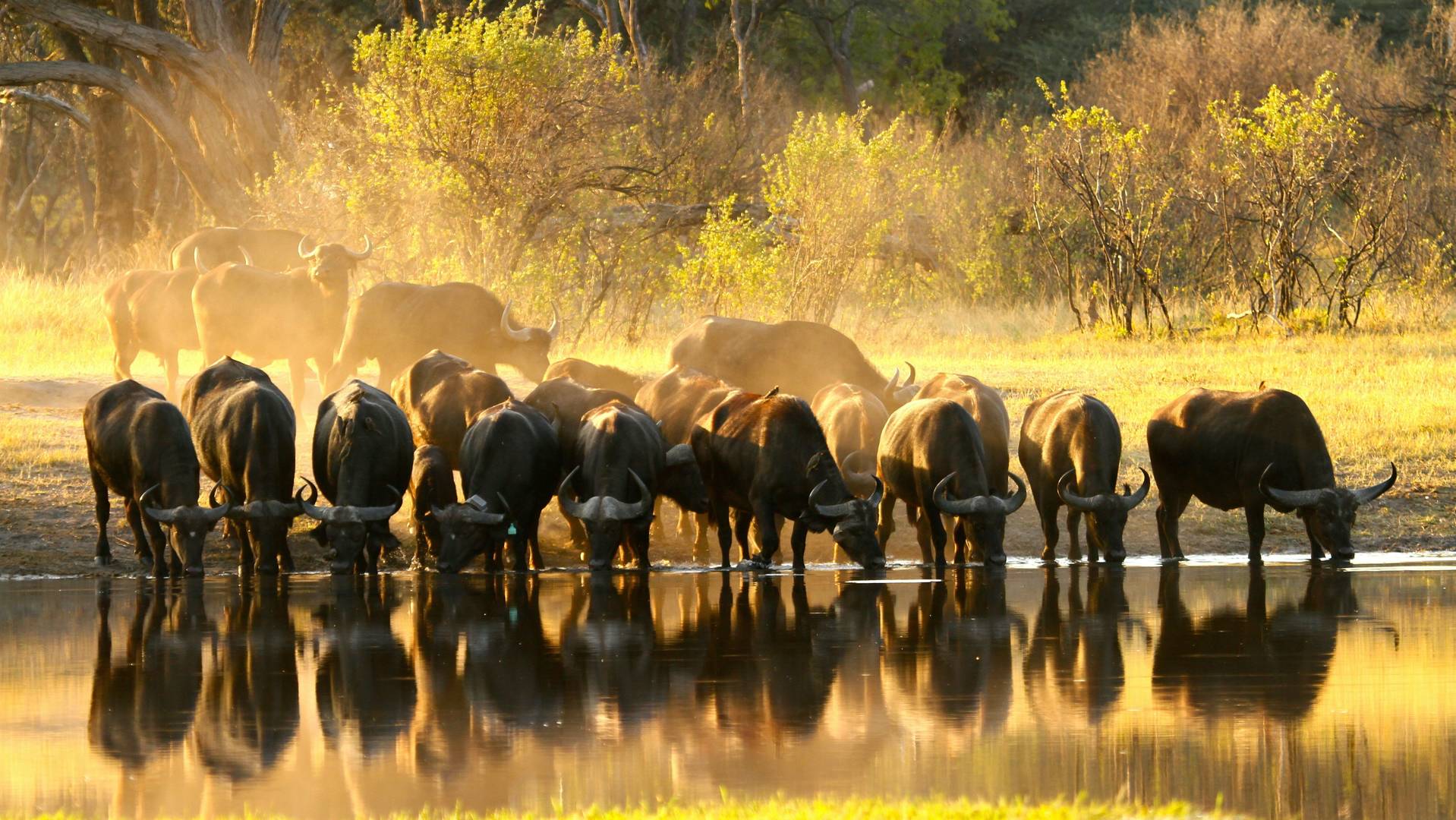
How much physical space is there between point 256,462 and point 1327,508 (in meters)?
8.23

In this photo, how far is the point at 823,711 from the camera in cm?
883

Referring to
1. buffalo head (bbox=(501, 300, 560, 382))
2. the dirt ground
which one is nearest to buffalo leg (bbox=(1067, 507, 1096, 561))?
the dirt ground

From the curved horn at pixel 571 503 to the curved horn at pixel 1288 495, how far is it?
521 centimetres

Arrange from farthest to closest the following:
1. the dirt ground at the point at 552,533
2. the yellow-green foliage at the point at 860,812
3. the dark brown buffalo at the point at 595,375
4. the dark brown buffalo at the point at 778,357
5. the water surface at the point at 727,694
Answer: the dark brown buffalo at the point at 778,357, the dark brown buffalo at the point at 595,375, the dirt ground at the point at 552,533, the water surface at the point at 727,694, the yellow-green foliage at the point at 860,812

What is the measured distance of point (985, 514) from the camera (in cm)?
1470

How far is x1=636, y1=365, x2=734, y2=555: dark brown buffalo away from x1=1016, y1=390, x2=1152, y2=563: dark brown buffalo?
108 inches

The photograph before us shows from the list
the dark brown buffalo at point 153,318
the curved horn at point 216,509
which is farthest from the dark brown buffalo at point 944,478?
the dark brown buffalo at point 153,318

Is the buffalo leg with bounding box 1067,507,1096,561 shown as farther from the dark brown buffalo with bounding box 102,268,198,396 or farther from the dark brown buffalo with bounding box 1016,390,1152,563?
the dark brown buffalo with bounding box 102,268,198,396

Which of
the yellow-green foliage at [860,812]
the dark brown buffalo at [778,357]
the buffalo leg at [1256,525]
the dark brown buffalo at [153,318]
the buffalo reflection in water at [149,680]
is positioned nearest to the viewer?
the yellow-green foliage at [860,812]

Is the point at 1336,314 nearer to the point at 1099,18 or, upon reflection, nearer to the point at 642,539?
the point at 642,539

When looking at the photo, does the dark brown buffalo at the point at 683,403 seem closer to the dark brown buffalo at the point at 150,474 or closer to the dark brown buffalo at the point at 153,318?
the dark brown buffalo at the point at 150,474

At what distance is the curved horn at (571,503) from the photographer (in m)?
14.7

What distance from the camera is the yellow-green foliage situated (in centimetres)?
654

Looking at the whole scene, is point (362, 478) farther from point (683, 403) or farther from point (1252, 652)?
point (1252, 652)
